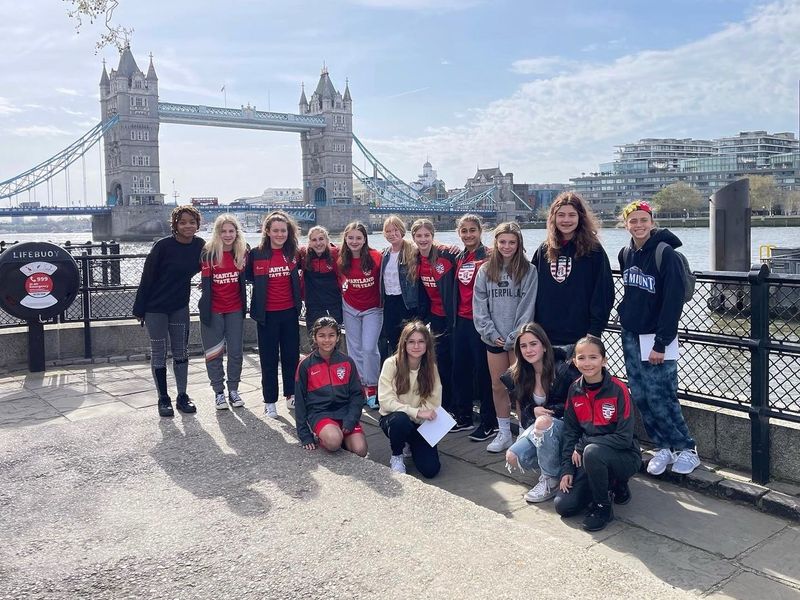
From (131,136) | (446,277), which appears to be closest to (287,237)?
(446,277)

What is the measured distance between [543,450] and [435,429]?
66cm

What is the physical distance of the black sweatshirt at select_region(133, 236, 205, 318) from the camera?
505 cm

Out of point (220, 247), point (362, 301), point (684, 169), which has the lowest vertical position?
point (362, 301)

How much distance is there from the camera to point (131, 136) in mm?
84500

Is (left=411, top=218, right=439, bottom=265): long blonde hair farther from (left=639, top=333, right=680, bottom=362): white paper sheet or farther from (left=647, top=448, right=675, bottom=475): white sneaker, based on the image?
(left=647, top=448, right=675, bottom=475): white sneaker

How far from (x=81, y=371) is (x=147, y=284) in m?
2.25

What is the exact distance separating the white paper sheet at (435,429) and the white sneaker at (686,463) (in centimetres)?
117

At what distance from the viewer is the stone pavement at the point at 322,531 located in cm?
267

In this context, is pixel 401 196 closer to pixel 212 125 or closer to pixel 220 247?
pixel 212 125

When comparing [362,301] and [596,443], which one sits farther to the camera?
[362,301]

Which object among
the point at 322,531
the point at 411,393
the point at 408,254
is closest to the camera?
the point at 322,531

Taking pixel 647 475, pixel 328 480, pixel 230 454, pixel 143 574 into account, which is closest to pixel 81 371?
pixel 230 454

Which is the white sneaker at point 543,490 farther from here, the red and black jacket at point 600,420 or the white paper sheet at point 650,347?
the white paper sheet at point 650,347

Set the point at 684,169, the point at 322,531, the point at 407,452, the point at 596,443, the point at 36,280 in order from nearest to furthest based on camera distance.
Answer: the point at 322,531 < the point at 596,443 < the point at 407,452 < the point at 36,280 < the point at 684,169
